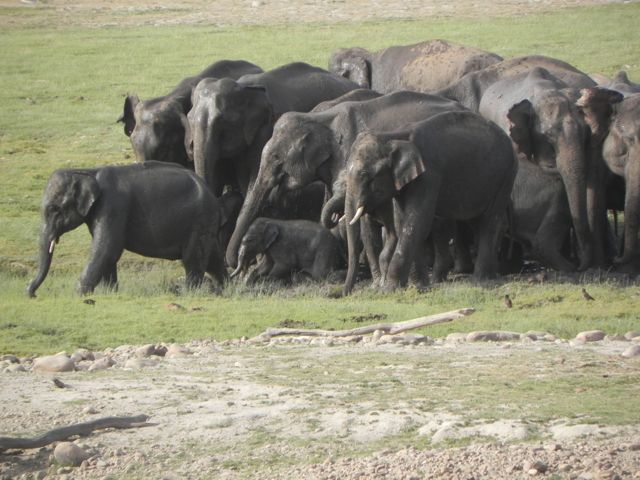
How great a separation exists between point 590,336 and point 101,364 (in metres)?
3.78

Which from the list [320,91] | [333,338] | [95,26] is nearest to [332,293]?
[333,338]

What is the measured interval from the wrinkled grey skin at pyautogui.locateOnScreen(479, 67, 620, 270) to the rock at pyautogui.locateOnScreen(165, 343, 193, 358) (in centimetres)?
735

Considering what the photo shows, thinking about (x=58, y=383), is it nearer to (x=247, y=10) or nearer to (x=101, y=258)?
(x=101, y=258)

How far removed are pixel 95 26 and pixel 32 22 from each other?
6.17 feet

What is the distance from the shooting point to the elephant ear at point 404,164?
736 inches

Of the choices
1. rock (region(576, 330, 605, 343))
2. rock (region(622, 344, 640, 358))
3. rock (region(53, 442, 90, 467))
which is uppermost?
rock (region(53, 442, 90, 467))

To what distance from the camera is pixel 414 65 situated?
27.8 metres

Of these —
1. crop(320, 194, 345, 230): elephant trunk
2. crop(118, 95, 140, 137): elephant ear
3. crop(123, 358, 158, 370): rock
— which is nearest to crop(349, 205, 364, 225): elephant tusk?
crop(320, 194, 345, 230): elephant trunk

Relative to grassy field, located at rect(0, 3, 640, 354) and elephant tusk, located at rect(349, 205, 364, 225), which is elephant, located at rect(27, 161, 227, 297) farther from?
elephant tusk, located at rect(349, 205, 364, 225)

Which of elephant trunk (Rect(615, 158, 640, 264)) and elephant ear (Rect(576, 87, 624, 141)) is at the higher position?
elephant ear (Rect(576, 87, 624, 141))

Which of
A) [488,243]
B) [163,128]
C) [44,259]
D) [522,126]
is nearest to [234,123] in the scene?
[163,128]

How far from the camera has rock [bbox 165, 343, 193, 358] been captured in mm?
13610

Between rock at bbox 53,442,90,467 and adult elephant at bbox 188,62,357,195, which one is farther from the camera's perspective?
adult elephant at bbox 188,62,357,195

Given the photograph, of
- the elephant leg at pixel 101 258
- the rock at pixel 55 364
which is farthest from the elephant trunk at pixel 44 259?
the rock at pixel 55 364
